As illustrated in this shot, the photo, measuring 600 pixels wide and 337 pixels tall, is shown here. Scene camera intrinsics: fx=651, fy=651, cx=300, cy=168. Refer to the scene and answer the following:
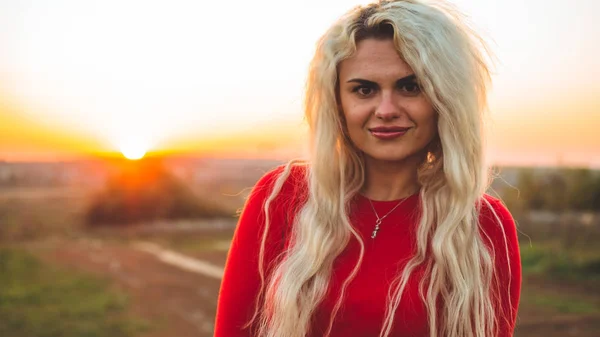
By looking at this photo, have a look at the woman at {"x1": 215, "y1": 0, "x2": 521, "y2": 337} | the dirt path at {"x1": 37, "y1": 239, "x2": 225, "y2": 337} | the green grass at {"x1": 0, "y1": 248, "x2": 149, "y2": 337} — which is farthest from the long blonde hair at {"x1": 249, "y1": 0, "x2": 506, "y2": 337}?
the green grass at {"x1": 0, "y1": 248, "x2": 149, "y2": 337}

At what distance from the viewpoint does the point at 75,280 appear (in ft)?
44.4

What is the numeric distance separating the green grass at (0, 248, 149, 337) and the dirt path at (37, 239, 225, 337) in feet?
1.31

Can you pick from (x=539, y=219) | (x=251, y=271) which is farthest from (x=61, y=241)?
(x=251, y=271)

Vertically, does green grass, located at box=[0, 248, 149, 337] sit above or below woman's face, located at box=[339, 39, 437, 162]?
below

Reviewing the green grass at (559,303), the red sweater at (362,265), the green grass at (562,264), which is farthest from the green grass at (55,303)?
the red sweater at (362,265)

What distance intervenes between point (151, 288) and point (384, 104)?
1198cm

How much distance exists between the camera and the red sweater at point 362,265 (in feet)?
6.64

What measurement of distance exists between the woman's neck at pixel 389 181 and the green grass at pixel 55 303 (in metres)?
8.51

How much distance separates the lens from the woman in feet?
6.68

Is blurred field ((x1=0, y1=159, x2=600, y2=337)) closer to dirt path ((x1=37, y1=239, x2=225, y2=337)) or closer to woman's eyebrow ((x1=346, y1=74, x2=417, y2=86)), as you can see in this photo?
dirt path ((x1=37, y1=239, x2=225, y2=337))

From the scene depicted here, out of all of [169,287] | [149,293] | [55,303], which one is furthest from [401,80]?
[169,287]

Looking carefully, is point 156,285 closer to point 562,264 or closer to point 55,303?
point 55,303

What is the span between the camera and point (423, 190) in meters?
2.21

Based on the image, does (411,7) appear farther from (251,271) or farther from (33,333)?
(33,333)
